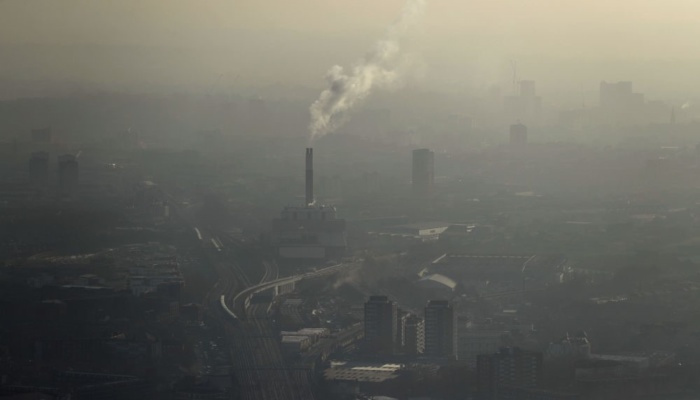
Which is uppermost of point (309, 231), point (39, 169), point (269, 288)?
point (39, 169)

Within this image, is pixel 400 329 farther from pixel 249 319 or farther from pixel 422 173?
pixel 422 173

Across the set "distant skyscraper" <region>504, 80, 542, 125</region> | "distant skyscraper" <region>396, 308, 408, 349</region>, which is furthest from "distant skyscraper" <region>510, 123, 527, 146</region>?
"distant skyscraper" <region>396, 308, 408, 349</region>

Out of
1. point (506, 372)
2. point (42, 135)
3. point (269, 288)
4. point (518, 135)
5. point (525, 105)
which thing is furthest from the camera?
point (525, 105)

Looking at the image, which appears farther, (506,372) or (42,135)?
(42,135)

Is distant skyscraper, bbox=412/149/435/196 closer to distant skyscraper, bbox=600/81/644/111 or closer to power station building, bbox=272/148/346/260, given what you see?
power station building, bbox=272/148/346/260

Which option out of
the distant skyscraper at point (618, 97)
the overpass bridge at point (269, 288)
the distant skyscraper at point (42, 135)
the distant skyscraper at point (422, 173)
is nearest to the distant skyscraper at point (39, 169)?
the distant skyscraper at point (42, 135)

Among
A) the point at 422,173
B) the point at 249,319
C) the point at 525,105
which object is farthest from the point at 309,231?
the point at 525,105

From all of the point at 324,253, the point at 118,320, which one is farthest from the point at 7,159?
the point at 118,320
